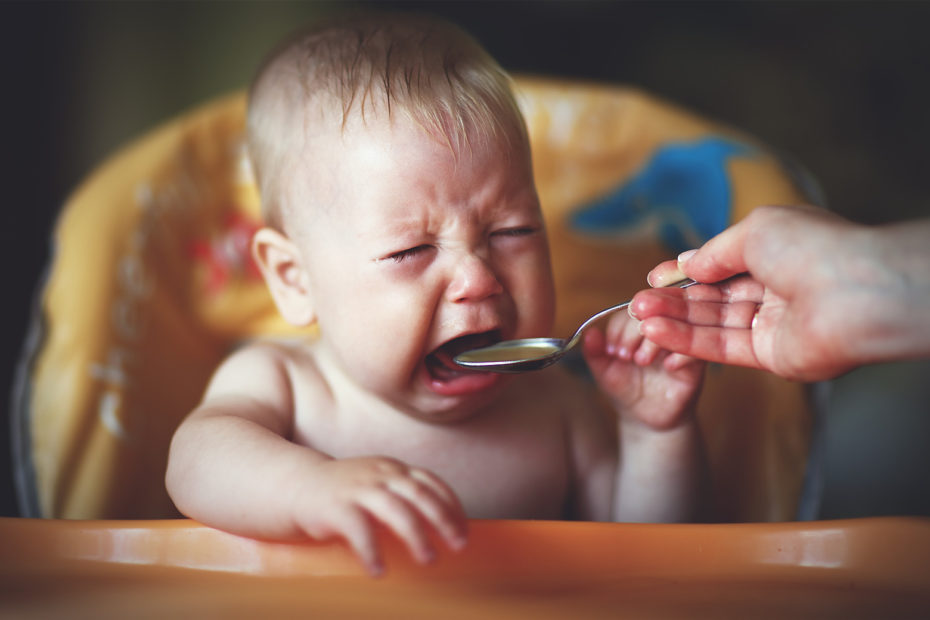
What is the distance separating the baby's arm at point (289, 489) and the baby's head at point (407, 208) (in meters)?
0.14

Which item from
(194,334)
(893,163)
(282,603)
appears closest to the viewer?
(282,603)

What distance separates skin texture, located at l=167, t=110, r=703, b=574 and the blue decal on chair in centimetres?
38

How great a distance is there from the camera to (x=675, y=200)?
3.96 ft

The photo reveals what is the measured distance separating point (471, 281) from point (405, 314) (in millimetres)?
65

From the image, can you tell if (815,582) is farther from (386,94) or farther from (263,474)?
(386,94)

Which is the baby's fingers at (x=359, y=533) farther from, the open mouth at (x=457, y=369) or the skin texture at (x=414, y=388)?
the open mouth at (x=457, y=369)

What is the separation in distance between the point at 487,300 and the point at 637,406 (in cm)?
21

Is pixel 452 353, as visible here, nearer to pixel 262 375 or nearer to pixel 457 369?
pixel 457 369

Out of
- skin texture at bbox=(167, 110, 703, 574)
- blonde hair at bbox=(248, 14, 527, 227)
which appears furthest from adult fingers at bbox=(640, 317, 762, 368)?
blonde hair at bbox=(248, 14, 527, 227)

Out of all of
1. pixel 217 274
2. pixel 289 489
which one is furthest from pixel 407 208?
pixel 217 274

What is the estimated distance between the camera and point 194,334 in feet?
3.74

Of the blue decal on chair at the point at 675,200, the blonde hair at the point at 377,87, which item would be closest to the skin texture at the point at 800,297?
the blonde hair at the point at 377,87

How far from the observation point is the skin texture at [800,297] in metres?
0.52

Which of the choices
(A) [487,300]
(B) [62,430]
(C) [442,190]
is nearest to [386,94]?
(C) [442,190]
